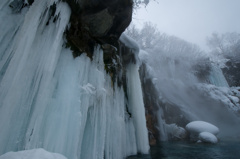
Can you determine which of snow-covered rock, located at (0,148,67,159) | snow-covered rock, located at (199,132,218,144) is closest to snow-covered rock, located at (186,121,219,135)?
snow-covered rock, located at (199,132,218,144)

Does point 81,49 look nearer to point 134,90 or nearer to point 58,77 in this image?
point 58,77

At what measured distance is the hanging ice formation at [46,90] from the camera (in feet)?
8.71

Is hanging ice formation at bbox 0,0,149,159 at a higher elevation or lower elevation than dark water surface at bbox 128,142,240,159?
higher

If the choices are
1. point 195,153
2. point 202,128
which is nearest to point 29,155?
point 195,153

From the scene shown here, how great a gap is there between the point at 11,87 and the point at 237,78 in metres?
29.6

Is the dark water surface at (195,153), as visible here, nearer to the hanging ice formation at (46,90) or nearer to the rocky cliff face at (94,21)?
the hanging ice formation at (46,90)

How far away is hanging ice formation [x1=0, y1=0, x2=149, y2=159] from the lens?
266cm

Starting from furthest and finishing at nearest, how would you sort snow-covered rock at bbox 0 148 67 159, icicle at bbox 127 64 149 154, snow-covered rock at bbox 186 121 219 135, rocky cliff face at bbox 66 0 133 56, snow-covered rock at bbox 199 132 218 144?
snow-covered rock at bbox 186 121 219 135, snow-covered rock at bbox 199 132 218 144, icicle at bbox 127 64 149 154, rocky cliff face at bbox 66 0 133 56, snow-covered rock at bbox 0 148 67 159

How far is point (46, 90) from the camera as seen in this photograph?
311cm

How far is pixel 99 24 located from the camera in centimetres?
548

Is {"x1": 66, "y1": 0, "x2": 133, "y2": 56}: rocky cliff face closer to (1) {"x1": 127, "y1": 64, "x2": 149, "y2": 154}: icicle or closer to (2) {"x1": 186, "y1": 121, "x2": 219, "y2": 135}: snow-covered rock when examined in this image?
(1) {"x1": 127, "y1": 64, "x2": 149, "y2": 154}: icicle

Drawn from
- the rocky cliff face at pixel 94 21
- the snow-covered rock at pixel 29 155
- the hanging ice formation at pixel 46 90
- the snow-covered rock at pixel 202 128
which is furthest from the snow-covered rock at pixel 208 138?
the snow-covered rock at pixel 29 155

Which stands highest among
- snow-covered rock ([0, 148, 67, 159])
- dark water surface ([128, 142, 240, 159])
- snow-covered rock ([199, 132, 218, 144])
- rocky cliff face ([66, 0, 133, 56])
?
rocky cliff face ([66, 0, 133, 56])

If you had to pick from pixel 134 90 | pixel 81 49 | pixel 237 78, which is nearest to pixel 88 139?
pixel 81 49
